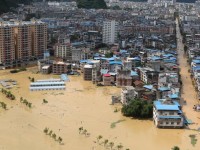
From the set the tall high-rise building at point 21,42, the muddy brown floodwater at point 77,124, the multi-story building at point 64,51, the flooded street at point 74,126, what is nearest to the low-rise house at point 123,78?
the muddy brown floodwater at point 77,124

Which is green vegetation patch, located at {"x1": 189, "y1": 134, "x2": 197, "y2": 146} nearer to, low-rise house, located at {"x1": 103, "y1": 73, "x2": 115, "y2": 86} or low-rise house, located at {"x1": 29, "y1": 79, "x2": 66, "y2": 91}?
low-rise house, located at {"x1": 103, "y1": 73, "x2": 115, "y2": 86}

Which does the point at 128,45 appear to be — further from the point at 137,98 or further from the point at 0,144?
the point at 0,144

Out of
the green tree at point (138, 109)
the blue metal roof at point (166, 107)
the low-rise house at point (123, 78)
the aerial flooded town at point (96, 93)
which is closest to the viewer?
the aerial flooded town at point (96, 93)

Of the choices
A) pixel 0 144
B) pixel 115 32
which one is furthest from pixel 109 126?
pixel 115 32

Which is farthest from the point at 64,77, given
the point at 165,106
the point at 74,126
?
the point at 165,106

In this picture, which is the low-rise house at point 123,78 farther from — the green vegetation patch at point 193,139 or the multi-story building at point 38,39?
the multi-story building at point 38,39

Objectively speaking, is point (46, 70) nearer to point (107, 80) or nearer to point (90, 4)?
point (107, 80)
